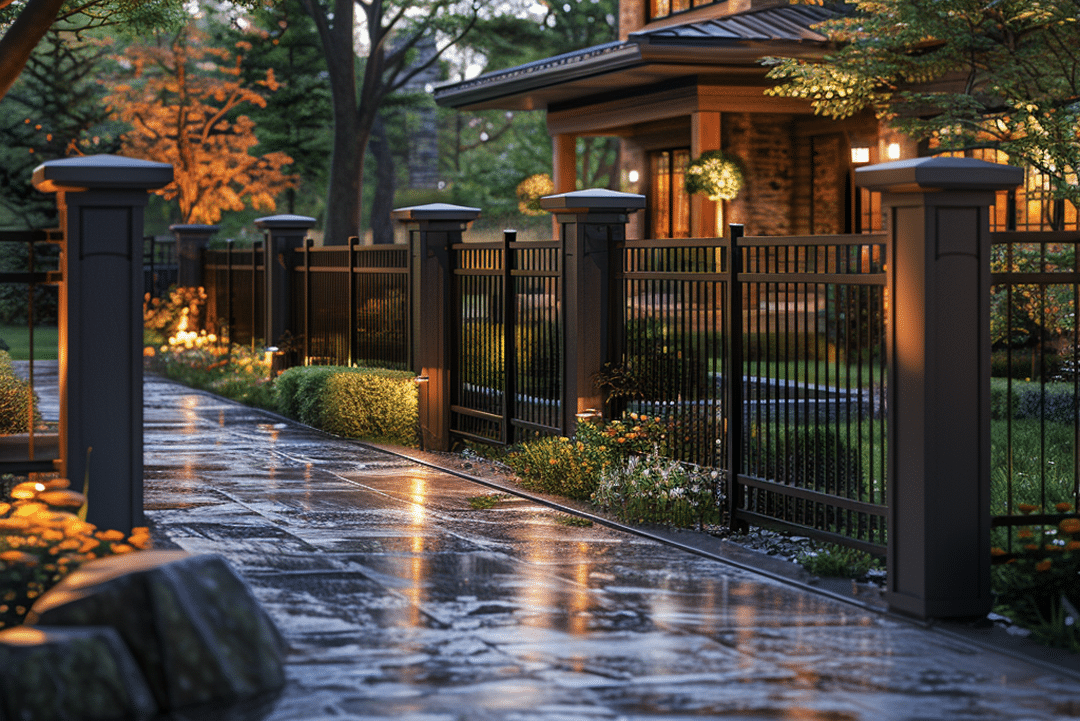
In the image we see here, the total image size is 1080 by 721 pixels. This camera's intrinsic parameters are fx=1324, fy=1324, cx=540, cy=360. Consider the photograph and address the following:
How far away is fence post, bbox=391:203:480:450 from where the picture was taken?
13625 millimetres

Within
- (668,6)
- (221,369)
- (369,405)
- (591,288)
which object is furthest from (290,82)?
(591,288)

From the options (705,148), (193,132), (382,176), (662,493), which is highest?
(382,176)

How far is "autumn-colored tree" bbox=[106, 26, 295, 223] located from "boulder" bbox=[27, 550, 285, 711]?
2854 centimetres

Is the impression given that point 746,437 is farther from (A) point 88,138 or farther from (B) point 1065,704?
(A) point 88,138

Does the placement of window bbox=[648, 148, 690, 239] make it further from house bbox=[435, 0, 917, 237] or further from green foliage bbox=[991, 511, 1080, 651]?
green foliage bbox=[991, 511, 1080, 651]

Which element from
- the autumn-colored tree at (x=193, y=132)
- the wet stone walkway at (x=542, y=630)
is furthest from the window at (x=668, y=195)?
the wet stone walkway at (x=542, y=630)

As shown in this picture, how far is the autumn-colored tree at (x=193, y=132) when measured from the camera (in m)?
33.4

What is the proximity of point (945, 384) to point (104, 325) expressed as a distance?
4.58 meters

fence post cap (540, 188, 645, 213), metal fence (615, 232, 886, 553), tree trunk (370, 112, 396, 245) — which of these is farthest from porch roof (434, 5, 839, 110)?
tree trunk (370, 112, 396, 245)

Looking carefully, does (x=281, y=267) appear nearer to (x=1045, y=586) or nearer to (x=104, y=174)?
(x=104, y=174)

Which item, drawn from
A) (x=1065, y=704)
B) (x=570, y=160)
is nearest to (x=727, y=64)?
(x=570, y=160)

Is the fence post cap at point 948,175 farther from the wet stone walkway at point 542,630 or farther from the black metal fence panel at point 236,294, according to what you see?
the black metal fence panel at point 236,294

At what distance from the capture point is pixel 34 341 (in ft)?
104

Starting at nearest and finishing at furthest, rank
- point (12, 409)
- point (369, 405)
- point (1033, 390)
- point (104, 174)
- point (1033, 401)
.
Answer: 1. point (104, 174)
2. point (12, 409)
3. point (369, 405)
4. point (1033, 401)
5. point (1033, 390)
